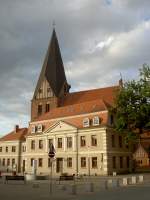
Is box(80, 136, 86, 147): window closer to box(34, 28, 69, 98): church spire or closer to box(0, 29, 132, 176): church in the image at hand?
box(0, 29, 132, 176): church

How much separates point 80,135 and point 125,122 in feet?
31.0

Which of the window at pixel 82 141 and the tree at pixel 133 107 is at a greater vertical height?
the tree at pixel 133 107

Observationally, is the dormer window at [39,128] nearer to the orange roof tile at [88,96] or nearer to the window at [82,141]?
the window at [82,141]

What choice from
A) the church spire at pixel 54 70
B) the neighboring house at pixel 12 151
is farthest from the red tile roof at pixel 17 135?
the church spire at pixel 54 70

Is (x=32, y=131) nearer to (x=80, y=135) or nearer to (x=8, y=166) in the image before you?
(x=80, y=135)

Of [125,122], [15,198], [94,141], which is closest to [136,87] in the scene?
[125,122]

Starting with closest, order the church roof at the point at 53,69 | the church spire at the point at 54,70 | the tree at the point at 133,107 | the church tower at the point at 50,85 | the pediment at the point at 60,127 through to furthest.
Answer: the tree at the point at 133,107 < the pediment at the point at 60,127 < the church tower at the point at 50,85 < the church spire at the point at 54,70 < the church roof at the point at 53,69

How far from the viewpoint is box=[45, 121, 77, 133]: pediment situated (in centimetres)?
5672

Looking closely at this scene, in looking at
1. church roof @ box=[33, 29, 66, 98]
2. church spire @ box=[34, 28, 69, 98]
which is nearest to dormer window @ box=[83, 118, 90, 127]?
church spire @ box=[34, 28, 69, 98]

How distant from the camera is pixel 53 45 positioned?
7856 cm

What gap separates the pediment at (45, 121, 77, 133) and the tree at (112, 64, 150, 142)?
9.65 m

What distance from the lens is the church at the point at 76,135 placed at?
2076 inches

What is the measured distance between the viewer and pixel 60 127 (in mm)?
58094

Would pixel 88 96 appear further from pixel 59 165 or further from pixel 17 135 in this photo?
pixel 17 135
